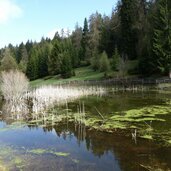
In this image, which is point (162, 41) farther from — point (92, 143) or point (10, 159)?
point (10, 159)

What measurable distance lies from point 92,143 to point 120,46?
169 feet

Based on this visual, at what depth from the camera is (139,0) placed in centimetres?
6397

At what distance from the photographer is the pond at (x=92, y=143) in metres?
13.4

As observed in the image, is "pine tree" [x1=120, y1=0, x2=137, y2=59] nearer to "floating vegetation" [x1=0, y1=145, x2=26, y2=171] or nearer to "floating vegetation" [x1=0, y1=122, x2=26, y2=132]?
"floating vegetation" [x1=0, y1=122, x2=26, y2=132]

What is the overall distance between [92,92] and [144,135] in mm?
24748

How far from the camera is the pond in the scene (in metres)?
13.4

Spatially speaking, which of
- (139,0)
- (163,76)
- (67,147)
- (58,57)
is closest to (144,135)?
(67,147)

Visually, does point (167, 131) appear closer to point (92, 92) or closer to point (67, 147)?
point (67, 147)

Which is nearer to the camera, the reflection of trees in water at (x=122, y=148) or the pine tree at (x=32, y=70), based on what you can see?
the reflection of trees in water at (x=122, y=148)

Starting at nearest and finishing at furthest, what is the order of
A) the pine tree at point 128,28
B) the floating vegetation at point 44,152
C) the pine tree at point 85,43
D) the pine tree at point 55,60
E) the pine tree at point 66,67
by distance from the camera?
the floating vegetation at point 44,152 → the pine tree at point 128,28 → the pine tree at point 66,67 → the pine tree at point 55,60 → the pine tree at point 85,43

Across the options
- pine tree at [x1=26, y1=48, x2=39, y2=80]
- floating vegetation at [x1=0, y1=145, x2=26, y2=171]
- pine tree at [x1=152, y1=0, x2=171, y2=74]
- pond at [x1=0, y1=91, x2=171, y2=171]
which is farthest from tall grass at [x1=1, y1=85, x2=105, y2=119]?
pine tree at [x1=26, y1=48, x2=39, y2=80]

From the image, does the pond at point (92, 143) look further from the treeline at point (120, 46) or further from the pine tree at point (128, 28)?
the pine tree at point (128, 28)

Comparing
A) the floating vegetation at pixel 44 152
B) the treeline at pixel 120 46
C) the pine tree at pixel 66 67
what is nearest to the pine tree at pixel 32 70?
the treeline at pixel 120 46

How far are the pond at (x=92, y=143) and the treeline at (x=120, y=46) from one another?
2495cm
